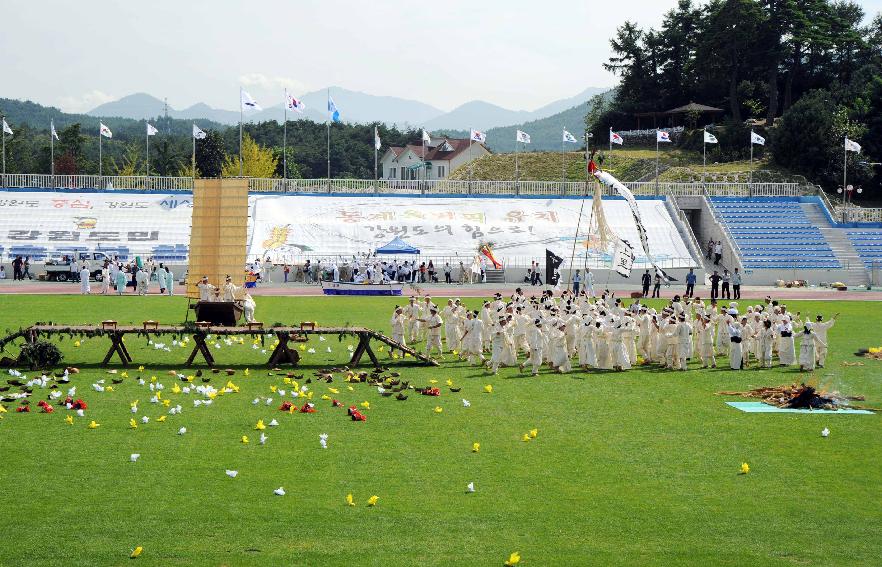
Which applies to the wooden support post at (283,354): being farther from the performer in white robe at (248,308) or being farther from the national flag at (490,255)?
the national flag at (490,255)

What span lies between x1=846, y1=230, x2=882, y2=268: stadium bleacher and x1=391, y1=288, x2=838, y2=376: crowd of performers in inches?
1158

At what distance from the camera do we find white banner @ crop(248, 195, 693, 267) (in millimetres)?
52625

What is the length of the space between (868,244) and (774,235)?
472 cm

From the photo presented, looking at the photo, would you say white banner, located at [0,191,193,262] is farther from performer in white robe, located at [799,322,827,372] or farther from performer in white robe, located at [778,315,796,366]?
performer in white robe, located at [799,322,827,372]

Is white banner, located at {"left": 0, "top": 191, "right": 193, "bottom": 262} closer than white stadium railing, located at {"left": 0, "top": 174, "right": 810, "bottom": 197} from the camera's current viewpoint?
Yes

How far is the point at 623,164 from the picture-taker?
7475cm

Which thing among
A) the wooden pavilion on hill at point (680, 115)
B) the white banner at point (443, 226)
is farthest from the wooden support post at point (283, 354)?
the wooden pavilion on hill at point (680, 115)

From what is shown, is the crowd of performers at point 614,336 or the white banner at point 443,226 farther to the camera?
the white banner at point 443,226

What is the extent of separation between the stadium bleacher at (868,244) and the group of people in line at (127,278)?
111 ft

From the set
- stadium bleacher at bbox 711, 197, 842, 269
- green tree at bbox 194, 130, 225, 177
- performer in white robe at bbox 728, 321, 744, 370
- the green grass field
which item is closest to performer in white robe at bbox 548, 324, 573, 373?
the green grass field

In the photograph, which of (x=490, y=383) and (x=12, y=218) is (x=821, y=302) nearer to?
(x=490, y=383)

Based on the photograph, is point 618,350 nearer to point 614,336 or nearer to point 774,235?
point 614,336

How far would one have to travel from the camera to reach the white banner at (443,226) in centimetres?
5262

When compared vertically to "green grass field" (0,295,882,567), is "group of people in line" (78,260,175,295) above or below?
above
